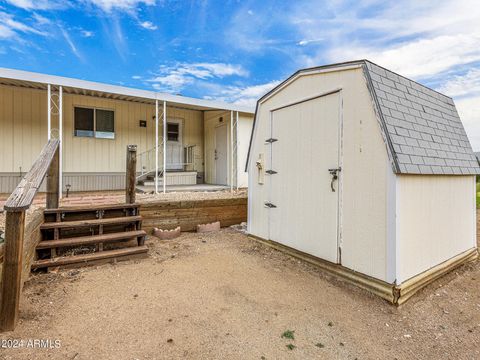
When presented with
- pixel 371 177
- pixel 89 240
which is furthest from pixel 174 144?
pixel 371 177

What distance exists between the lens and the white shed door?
11.0 ft

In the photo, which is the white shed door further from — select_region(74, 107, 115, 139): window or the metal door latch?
select_region(74, 107, 115, 139): window

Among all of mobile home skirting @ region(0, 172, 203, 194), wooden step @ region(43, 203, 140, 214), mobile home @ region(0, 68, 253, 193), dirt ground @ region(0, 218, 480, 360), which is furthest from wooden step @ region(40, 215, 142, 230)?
mobile home skirting @ region(0, 172, 203, 194)

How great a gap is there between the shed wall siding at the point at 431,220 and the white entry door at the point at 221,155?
21.1 ft

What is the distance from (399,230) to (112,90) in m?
6.51

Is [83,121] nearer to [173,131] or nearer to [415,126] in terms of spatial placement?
[173,131]

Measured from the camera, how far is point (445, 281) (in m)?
3.22

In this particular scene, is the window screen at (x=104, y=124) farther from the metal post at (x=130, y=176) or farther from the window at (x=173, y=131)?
the metal post at (x=130, y=176)

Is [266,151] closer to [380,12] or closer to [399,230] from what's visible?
[399,230]

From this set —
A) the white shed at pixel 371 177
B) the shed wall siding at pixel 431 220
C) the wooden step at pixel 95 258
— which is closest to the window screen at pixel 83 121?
the wooden step at pixel 95 258

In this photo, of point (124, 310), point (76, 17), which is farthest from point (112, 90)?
point (124, 310)

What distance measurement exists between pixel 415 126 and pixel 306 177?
1.43 meters

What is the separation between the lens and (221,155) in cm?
922

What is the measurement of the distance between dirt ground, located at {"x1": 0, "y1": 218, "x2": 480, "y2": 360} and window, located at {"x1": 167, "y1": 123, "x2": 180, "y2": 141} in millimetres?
6226
